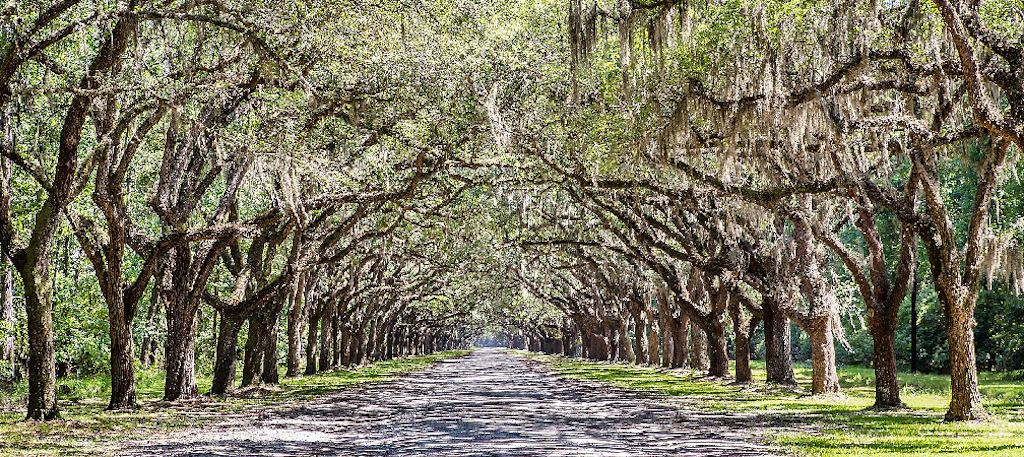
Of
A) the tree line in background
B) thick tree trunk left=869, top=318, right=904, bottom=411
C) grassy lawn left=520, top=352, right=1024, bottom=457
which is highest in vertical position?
the tree line in background

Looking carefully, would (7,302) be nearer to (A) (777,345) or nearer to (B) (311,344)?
(B) (311,344)

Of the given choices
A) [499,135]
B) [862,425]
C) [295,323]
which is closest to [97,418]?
[499,135]

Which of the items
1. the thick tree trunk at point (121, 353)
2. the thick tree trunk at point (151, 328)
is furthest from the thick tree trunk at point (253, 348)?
the thick tree trunk at point (121, 353)

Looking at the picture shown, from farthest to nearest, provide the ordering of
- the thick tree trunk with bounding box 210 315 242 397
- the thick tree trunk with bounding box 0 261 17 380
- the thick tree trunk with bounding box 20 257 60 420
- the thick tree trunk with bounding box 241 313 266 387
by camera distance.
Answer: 1. the thick tree trunk with bounding box 0 261 17 380
2. the thick tree trunk with bounding box 241 313 266 387
3. the thick tree trunk with bounding box 210 315 242 397
4. the thick tree trunk with bounding box 20 257 60 420

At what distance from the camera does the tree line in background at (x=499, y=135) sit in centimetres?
1252

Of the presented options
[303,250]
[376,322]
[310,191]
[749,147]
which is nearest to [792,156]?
[749,147]

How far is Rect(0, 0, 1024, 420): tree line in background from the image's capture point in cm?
1252

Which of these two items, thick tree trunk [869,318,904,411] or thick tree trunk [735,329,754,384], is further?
thick tree trunk [735,329,754,384]

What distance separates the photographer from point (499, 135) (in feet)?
53.9

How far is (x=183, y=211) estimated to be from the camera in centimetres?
1791

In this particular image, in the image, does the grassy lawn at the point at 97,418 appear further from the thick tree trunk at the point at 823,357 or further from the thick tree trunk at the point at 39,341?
the thick tree trunk at the point at 823,357

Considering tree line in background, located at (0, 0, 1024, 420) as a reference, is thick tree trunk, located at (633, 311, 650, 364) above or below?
below

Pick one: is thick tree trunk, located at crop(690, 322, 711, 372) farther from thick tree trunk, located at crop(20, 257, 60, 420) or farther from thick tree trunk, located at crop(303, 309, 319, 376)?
thick tree trunk, located at crop(20, 257, 60, 420)

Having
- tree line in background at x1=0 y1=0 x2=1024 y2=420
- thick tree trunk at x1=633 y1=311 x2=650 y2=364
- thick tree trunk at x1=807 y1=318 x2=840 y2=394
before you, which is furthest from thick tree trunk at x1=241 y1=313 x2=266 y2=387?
thick tree trunk at x1=633 y1=311 x2=650 y2=364
